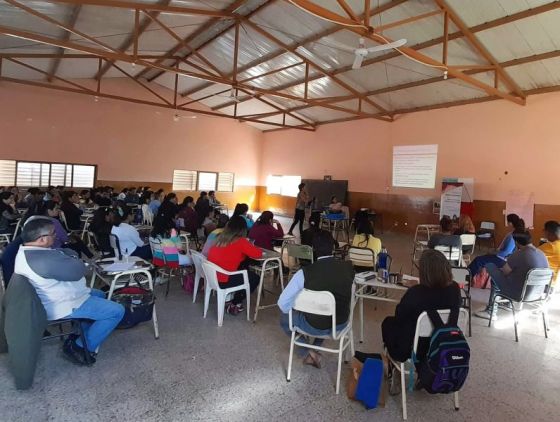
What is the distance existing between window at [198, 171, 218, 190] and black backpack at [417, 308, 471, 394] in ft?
41.4

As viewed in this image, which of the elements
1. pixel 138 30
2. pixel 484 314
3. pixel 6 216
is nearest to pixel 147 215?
pixel 6 216

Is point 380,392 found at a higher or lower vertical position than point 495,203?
lower

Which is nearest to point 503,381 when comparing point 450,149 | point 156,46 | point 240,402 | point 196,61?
point 240,402

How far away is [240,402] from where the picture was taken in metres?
2.27

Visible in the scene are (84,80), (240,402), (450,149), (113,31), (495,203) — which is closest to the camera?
(240,402)

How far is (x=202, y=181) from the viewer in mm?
14102

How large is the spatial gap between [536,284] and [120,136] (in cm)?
1200

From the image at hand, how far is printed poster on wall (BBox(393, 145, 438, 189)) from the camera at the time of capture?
31.1 ft

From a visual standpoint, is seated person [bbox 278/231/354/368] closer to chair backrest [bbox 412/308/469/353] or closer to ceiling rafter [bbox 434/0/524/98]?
chair backrest [bbox 412/308/469/353]

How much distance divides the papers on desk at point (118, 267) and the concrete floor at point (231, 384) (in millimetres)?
612

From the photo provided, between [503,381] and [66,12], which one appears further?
[66,12]

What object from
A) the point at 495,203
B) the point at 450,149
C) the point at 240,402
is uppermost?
the point at 450,149

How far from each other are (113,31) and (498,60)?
25.0ft

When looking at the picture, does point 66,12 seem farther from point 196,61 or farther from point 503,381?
point 503,381
